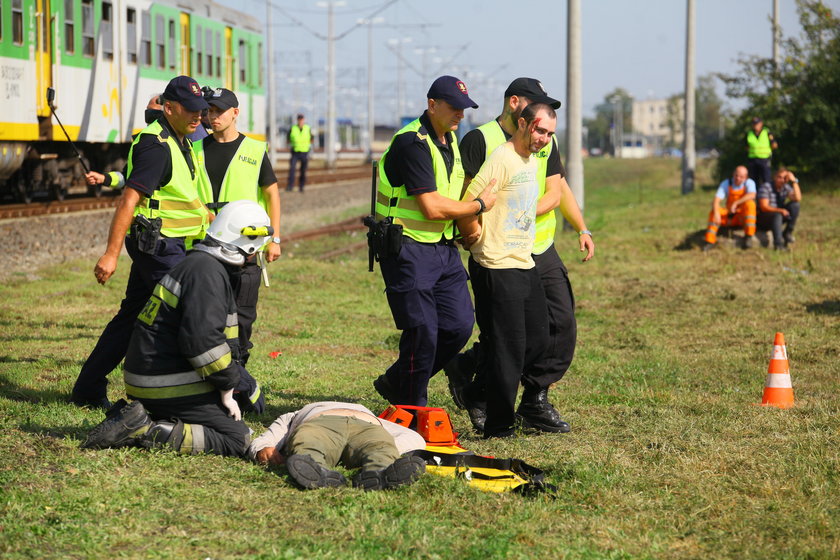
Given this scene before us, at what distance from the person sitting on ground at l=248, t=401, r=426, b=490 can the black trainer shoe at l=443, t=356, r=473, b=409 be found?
1041 millimetres

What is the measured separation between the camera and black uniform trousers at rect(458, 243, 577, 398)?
6.55 metres

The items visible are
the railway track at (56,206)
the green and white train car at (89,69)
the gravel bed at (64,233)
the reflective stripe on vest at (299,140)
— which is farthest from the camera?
the reflective stripe on vest at (299,140)

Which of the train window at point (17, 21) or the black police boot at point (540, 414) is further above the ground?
the train window at point (17, 21)

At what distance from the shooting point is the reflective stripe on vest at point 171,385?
5.41 m

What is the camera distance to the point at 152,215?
6.45 meters

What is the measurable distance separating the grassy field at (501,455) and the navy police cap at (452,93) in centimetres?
184

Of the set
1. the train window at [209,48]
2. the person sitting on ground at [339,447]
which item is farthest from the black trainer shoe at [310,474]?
the train window at [209,48]

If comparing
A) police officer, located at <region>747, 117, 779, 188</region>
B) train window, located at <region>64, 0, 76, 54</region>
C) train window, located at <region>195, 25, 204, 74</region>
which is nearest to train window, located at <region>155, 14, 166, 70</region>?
train window, located at <region>195, 25, 204, 74</region>

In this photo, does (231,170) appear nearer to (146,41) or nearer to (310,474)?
(310,474)

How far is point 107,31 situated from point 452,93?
17.0 meters

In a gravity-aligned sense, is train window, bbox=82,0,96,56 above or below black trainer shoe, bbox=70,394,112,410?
above

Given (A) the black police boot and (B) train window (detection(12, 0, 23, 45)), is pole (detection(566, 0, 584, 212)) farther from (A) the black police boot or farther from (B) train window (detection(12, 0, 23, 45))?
(A) the black police boot

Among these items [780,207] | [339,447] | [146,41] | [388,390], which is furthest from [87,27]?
[339,447]

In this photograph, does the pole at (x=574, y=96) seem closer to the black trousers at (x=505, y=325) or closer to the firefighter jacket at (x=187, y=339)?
the black trousers at (x=505, y=325)
